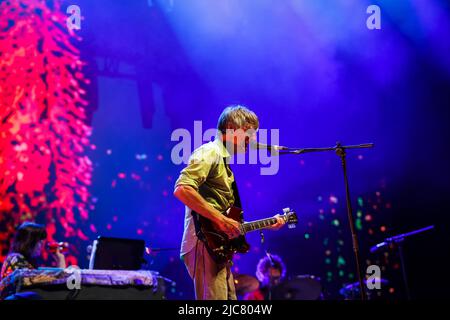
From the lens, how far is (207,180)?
3055 mm

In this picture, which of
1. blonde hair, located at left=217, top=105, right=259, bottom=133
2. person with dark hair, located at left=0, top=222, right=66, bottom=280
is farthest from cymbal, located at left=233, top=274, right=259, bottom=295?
blonde hair, located at left=217, top=105, right=259, bottom=133

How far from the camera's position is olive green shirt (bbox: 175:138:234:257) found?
2.90 metres

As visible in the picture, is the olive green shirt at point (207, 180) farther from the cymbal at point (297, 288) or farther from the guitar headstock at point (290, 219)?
the cymbal at point (297, 288)

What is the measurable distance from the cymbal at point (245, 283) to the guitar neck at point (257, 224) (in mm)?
3260

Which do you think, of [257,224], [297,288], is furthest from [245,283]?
[257,224]

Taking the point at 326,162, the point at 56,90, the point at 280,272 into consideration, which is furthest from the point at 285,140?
the point at 56,90

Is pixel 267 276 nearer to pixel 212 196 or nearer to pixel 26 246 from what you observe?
pixel 26 246

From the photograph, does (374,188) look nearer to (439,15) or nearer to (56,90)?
(439,15)

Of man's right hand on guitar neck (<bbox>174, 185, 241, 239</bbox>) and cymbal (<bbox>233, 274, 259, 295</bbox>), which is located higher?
cymbal (<bbox>233, 274, 259, 295</bbox>)

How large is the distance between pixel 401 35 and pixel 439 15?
2.01ft

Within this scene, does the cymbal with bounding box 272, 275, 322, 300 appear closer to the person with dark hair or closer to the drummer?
the drummer

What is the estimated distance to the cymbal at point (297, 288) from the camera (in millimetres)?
6449

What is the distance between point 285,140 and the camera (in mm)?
7910

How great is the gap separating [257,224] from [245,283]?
11.4ft
